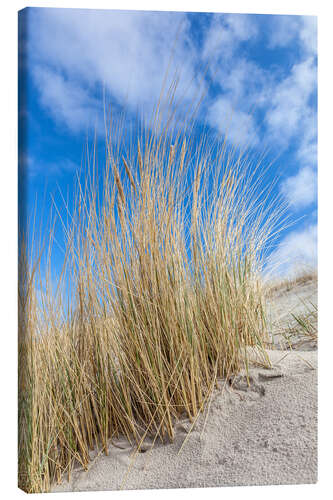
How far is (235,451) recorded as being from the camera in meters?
2.77

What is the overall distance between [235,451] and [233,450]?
1cm

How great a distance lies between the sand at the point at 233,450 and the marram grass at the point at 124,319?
0.07 m

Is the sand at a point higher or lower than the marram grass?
lower

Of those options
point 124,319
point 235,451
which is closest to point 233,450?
point 235,451

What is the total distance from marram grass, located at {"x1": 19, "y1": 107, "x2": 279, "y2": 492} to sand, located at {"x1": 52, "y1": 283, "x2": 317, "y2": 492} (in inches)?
2.8

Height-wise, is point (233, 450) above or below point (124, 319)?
below

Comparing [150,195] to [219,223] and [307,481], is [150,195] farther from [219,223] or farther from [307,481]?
[307,481]

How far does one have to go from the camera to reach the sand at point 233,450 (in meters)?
2.75

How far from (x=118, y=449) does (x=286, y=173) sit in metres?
1.65

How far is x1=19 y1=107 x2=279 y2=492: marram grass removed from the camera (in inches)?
109

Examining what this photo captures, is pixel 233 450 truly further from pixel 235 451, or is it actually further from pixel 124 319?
pixel 124 319

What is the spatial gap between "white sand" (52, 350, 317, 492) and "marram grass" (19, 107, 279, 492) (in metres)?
0.08

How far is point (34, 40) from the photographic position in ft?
9.34
